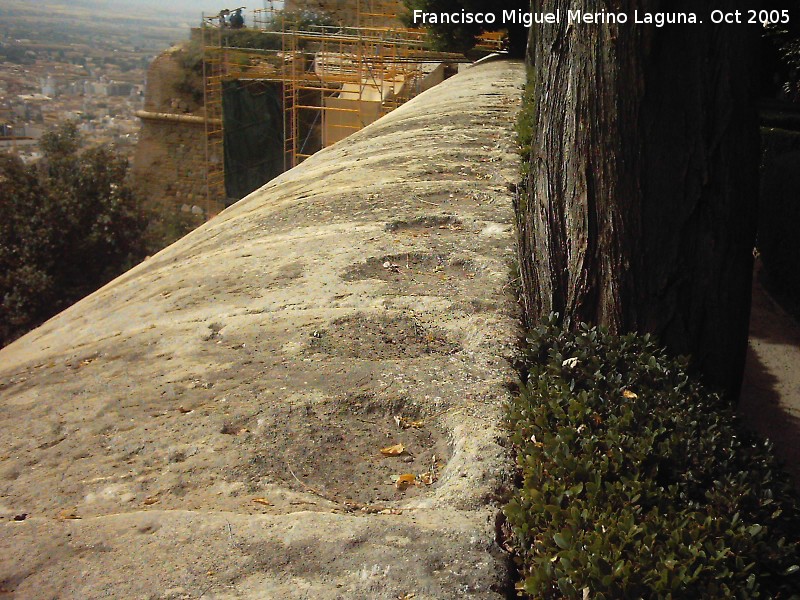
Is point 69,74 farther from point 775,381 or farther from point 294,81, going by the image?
point 775,381

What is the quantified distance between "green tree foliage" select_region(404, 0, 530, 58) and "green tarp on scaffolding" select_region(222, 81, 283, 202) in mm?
6767

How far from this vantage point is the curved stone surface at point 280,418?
1.86m

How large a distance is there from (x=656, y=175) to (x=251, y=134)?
19.0 metres

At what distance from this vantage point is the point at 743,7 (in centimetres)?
264

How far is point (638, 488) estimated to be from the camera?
78.6 inches

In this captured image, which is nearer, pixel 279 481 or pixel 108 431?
pixel 279 481

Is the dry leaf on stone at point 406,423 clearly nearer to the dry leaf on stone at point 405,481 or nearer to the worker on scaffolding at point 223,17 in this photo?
the dry leaf on stone at point 405,481

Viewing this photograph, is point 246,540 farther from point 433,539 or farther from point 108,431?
point 108,431

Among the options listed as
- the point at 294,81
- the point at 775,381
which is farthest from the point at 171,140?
the point at 775,381

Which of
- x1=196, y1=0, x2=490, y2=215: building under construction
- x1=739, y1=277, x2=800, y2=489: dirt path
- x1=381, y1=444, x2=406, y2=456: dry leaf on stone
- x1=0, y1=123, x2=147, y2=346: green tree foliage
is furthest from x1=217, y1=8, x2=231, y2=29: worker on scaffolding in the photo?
x1=381, y1=444, x2=406, y2=456: dry leaf on stone

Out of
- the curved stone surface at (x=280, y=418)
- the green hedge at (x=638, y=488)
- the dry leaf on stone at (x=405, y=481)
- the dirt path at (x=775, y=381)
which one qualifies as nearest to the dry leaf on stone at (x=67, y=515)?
the curved stone surface at (x=280, y=418)

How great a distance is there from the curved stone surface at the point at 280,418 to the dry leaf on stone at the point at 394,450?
2 centimetres

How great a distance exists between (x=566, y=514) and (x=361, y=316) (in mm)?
1417

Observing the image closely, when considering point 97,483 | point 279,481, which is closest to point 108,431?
point 97,483
